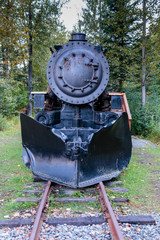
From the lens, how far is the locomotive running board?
326cm

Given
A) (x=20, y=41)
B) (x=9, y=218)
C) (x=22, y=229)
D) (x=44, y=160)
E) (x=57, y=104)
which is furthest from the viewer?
(x=20, y=41)

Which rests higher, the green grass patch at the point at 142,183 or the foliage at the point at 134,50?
the foliage at the point at 134,50

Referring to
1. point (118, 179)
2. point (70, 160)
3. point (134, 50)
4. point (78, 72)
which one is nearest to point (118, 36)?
point (134, 50)

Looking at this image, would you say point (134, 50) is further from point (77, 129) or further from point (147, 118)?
point (77, 129)

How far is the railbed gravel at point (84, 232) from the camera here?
2.21m

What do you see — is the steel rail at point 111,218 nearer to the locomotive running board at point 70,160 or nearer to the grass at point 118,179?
the grass at point 118,179

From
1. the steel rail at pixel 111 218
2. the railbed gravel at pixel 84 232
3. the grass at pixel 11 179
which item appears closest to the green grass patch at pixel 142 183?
the steel rail at pixel 111 218

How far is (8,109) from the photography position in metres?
12.5

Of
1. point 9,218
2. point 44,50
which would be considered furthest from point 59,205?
point 44,50

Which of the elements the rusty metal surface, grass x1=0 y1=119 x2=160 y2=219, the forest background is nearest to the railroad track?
grass x1=0 y1=119 x2=160 y2=219

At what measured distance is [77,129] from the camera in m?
4.00

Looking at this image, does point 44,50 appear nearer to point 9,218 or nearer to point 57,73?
point 57,73

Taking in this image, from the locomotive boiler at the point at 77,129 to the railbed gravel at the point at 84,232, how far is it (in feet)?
2.82

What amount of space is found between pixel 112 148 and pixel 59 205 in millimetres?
1341
